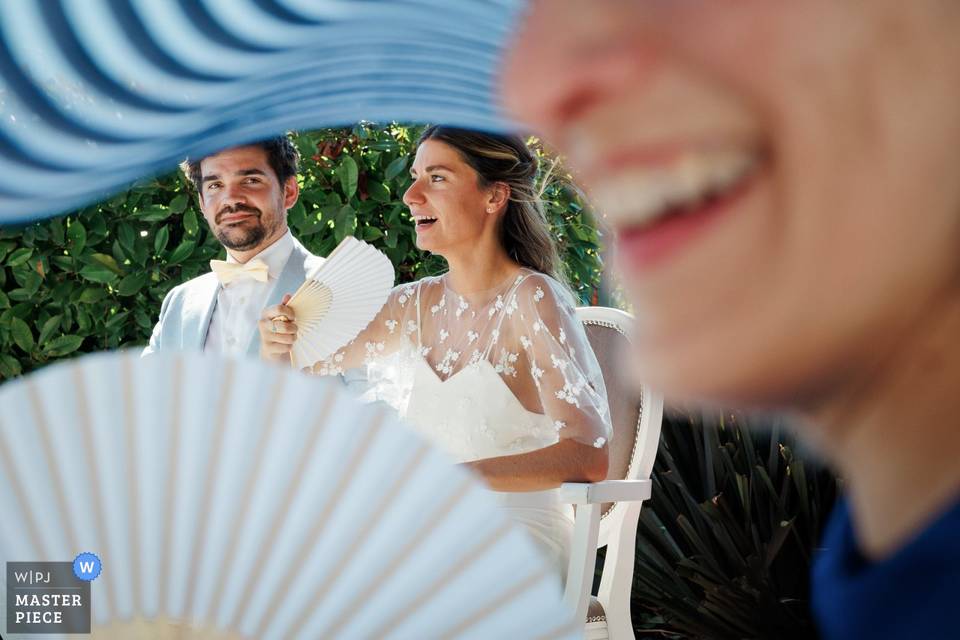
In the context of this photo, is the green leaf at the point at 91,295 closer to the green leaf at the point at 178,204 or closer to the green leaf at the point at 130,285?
the green leaf at the point at 130,285

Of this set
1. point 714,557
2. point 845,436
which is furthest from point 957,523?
point 714,557

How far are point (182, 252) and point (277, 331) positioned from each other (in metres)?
0.79

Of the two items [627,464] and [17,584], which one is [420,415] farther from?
[17,584]

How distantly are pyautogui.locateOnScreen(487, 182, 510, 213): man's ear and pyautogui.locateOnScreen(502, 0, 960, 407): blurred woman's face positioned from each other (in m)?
2.11

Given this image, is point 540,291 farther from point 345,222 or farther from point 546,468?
point 345,222

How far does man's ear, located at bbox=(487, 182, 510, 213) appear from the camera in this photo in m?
2.33

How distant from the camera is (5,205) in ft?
1.44

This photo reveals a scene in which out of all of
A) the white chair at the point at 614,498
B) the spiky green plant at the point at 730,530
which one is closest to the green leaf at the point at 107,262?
the white chair at the point at 614,498

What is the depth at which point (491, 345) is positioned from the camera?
7.68 ft

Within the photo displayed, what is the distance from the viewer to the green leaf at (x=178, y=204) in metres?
2.85

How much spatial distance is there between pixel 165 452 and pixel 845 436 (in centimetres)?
61

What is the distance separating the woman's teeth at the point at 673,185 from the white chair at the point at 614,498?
1809 millimetres

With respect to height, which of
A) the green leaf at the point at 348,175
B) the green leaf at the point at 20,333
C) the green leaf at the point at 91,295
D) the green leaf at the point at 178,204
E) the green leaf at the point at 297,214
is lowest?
the green leaf at the point at 20,333

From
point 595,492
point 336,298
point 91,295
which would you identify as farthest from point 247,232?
point 595,492
